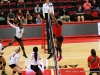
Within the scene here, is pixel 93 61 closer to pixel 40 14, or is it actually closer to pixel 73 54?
pixel 73 54

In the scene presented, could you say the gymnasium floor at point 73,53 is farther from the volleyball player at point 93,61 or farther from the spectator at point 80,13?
the spectator at point 80,13

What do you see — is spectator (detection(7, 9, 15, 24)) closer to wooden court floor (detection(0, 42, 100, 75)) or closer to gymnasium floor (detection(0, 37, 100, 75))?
gymnasium floor (detection(0, 37, 100, 75))

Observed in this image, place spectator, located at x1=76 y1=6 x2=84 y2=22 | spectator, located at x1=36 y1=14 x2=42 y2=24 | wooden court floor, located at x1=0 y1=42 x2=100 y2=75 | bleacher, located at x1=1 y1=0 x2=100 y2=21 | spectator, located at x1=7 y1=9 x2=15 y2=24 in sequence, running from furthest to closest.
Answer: bleacher, located at x1=1 y1=0 x2=100 y2=21
spectator, located at x1=76 y1=6 x2=84 y2=22
spectator, located at x1=7 y1=9 x2=15 y2=24
spectator, located at x1=36 y1=14 x2=42 y2=24
wooden court floor, located at x1=0 y1=42 x2=100 y2=75

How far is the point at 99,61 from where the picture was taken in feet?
33.8

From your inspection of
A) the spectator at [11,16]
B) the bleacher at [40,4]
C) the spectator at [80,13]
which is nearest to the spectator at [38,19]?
the spectator at [11,16]

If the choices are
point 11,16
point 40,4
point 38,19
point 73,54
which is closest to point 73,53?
point 73,54

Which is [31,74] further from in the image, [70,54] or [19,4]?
[19,4]

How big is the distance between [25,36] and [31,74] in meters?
6.94

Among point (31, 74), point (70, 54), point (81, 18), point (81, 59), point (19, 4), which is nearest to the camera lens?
point (31, 74)

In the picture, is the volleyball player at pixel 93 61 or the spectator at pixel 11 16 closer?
the volleyball player at pixel 93 61

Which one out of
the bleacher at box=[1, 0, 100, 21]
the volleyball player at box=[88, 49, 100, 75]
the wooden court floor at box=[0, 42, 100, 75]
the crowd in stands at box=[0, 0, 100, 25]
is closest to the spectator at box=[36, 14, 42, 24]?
the crowd in stands at box=[0, 0, 100, 25]

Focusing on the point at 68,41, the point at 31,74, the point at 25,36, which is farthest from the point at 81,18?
the point at 31,74

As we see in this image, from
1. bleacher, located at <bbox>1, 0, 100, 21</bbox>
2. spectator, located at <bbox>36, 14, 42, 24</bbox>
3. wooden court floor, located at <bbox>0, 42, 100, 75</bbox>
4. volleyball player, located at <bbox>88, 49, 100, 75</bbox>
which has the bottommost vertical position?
wooden court floor, located at <bbox>0, 42, 100, 75</bbox>

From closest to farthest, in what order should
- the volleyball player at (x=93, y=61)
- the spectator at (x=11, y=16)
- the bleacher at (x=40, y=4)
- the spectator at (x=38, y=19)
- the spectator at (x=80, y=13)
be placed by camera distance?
the volleyball player at (x=93, y=61)
the spectator at (x=38, y=19)
the spectator at (x=11, y=16)
the spectator at (x=80, y=13)
the bleacher at (x=40, y=4)
